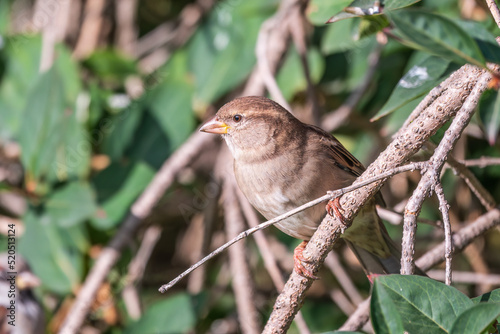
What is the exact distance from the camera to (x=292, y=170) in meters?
2.46

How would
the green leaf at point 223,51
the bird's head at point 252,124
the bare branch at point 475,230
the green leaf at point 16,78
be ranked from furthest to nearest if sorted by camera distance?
the green leaf at point 16,78 < the green leaf at point 223,51 < the bird's head at point 252,124 < the bare branch at point 475,230

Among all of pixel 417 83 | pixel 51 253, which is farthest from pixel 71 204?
pixel 417 83

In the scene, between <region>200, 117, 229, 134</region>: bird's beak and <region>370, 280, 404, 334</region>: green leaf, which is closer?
<region>370, 280, 404, 334</region>: green leaf

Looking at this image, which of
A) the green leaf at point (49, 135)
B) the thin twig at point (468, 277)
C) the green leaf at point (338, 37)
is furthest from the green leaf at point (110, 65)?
the thin twig at point (468, 277)

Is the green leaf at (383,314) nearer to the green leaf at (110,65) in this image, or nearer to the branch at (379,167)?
the branch at (379,167)

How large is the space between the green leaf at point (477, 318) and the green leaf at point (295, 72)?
2453 millimetres

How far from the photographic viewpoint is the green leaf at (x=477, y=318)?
4.13ft

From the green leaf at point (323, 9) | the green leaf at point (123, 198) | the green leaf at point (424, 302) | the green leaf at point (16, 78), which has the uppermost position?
the green leaf at point (16, 78)

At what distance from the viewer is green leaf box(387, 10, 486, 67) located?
139 centimetres

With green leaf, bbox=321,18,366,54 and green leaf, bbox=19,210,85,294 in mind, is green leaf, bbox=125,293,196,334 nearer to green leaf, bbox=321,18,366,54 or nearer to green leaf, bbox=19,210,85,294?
green leaf, bbox=19,210,85,294

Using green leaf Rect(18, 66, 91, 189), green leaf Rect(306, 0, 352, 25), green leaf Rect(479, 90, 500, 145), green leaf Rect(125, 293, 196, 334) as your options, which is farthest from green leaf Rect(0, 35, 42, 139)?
green leaf Rect(479, 90, 500, 145)

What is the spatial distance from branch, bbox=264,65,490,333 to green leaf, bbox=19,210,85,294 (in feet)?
5.79

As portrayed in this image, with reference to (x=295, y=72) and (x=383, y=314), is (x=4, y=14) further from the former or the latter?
(x=383, y=314)

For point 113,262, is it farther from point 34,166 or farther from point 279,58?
point 279,58
